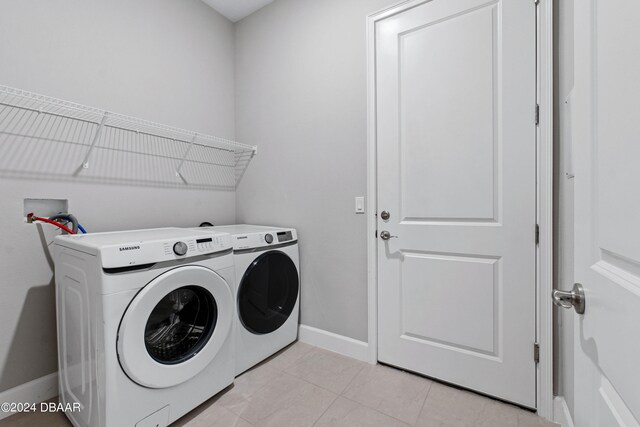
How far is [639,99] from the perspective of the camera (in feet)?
1.27

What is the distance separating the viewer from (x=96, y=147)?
1771 mm

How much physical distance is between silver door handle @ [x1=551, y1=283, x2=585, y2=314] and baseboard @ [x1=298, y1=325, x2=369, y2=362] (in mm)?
1492

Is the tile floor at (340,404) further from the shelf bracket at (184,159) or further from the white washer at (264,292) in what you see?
the shelf bracket at (184,159)

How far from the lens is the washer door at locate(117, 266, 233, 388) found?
3.88ft

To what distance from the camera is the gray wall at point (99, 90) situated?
1.48m

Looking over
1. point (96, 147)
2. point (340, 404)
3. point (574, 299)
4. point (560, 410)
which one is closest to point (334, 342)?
point (340, 404)

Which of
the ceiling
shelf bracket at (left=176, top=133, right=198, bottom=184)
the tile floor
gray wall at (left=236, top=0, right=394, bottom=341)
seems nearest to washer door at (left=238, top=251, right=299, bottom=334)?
gray wall at (left=236, top=0, right=394, bottom=341)

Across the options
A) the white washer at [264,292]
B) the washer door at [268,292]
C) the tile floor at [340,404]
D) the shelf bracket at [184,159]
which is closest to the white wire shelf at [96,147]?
the shelf bracket at [184,159]

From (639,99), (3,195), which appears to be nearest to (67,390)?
(3,195)

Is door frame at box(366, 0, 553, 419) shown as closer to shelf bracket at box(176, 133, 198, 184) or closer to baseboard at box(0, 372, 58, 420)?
shelf bracket at box(176, 133, 198, 184)

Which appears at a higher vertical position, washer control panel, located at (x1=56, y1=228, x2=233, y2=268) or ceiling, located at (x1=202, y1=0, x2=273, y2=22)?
ceiling, located at (x1=202, y1=0, x2=273, y2=22)

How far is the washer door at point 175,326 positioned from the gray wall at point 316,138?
810 mm

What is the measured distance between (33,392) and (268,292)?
1301 mm

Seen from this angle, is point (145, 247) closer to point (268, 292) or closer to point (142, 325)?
point (142, 325)
